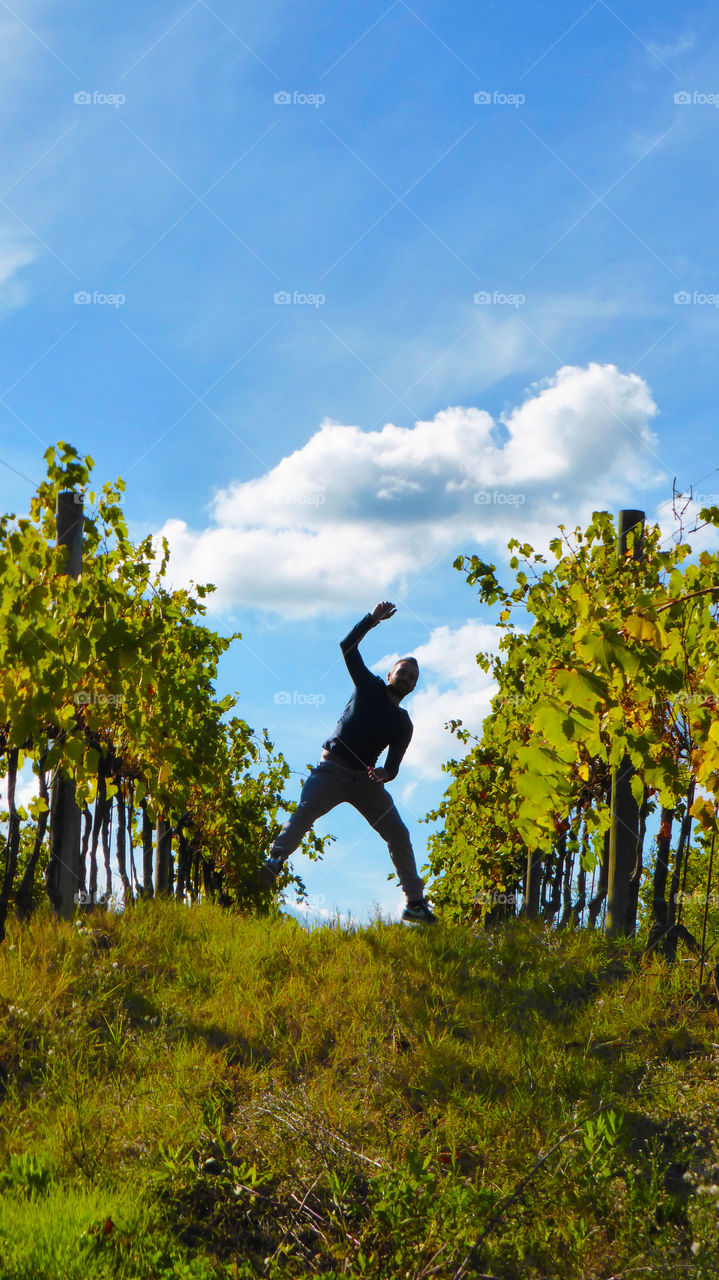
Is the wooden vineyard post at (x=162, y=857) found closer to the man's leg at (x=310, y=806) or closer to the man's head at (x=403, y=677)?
the man's leg at (x=310, y=806)

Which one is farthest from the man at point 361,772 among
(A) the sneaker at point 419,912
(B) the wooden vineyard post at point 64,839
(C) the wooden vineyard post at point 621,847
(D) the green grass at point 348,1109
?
(C) the wooden vineyard post at point 621,847

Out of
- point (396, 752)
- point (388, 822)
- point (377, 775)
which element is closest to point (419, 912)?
point (388, 822)

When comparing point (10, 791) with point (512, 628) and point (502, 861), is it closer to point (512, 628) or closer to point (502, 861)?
point (512, 628)

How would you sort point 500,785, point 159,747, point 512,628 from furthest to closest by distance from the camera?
point 500,785 → point 512,628 → point 159,747

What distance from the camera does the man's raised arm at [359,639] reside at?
617 centimetres

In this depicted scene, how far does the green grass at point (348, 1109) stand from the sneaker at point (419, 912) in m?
0.49

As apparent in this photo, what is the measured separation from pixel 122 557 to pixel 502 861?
31.7 feet

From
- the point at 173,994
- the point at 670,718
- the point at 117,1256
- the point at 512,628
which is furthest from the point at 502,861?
the point at 117,1256

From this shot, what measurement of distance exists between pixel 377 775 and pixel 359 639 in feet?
3.55

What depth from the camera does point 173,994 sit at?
17.8 feet

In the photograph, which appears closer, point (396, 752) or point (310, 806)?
point (310, 806)

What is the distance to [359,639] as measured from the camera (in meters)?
6.30

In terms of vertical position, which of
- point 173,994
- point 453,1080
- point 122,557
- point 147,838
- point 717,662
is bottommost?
point 453,1080

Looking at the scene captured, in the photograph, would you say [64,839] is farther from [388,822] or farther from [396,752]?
[396,752]
